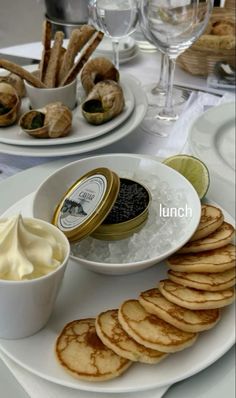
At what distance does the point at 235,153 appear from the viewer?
844 mm

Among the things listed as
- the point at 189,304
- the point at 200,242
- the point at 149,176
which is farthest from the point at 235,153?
the point at 189,304

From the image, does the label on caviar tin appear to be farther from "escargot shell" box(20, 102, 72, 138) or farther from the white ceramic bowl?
"escargot shell" box(20, 102, 72, 138)

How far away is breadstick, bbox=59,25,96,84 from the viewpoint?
896 millimetres

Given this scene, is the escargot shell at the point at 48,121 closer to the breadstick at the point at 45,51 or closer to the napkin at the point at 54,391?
the breadstick at the point at 45,51

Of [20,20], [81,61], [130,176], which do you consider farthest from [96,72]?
[20,20]

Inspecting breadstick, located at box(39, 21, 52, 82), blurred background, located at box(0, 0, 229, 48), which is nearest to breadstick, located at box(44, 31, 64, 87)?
breadstick, located at box(39, 21, 52, 82)

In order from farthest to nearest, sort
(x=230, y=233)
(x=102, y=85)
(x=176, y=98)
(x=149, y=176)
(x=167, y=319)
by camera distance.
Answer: (x=176, y=98) < (x=102, y=85) < (x=149, y=176) < (x=230, y=233) < (x=167, y=319)

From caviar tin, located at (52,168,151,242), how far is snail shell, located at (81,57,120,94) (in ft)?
1.00

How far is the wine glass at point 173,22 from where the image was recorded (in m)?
0.89

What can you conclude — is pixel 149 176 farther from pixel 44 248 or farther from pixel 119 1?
pixel 119 1

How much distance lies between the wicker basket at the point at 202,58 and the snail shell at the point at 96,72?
18cm

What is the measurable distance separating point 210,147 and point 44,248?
0.40 meters

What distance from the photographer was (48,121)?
80 centimetres

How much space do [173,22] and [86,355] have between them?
62cm
